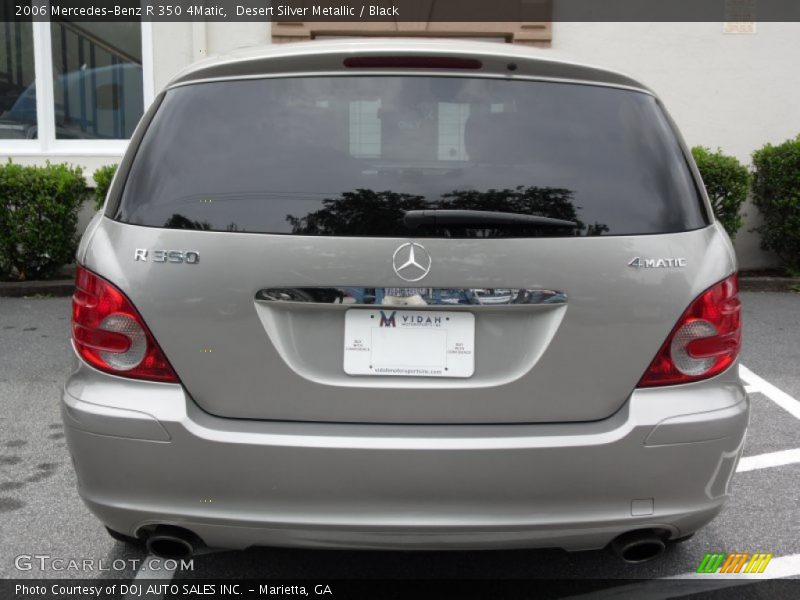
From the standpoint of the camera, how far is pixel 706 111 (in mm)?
9016

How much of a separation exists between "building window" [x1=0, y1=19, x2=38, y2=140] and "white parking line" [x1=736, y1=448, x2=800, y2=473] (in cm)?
793

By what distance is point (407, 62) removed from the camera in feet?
7.86

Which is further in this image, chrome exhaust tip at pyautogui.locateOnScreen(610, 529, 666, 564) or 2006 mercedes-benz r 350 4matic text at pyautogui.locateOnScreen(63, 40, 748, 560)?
chrome exhaust tip at pyautogui.locateOnScreen(610, 529, 666, 564)

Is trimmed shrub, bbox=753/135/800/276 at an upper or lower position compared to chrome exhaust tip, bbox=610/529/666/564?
upper

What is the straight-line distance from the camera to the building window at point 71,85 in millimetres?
9094

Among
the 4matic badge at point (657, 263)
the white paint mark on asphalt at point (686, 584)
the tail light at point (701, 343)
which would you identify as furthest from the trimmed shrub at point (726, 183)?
the 4matic badge at point (657, 263)

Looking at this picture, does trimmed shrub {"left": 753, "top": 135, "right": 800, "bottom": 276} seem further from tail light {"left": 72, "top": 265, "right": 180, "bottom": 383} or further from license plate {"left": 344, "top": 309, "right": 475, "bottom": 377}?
tail light {"left": 72, "top": 265, "right": 180, "bottom": 383}

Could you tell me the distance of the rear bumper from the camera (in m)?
2.21

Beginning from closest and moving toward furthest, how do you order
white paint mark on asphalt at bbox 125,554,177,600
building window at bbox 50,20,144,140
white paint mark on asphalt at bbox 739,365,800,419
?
white paint mark on asphalt at bbox 125,554,177,600, white paint mark on asphalt at bbox 739,365,800,419, building window at bbox 50,20,144,140

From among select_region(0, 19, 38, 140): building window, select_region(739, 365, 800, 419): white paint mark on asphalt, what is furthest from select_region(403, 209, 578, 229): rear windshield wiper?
select_region(0, 19, 38, 140): building window

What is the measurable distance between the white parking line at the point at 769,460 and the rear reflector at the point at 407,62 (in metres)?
2.57

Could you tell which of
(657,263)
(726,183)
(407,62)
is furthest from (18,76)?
(657,263)

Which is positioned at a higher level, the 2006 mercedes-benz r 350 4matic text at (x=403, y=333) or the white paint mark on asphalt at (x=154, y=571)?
the 2006 mercedes-benz r 350 4matic text at (x=403, y=333)

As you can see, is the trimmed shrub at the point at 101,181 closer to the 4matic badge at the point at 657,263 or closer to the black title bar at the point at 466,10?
the black title bar at the point at 466,10
